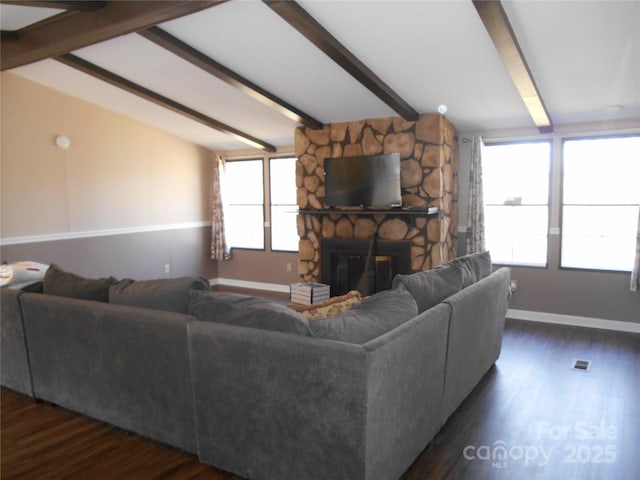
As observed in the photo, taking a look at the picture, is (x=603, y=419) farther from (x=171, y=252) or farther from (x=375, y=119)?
(x=171, y=252)

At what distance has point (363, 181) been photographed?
5.21 m

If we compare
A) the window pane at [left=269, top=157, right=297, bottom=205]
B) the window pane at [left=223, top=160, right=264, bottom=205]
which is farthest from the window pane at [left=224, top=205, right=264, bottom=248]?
the window pane at [left=269, top=157, right=297, bottom=205]

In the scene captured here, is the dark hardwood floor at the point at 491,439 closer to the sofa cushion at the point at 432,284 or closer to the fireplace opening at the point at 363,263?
the sofa cushion at the point at 432,284

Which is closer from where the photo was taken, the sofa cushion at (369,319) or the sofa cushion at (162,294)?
the sofa cushion at (369,319)

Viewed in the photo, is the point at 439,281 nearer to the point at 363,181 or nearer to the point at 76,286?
the point at 76,286

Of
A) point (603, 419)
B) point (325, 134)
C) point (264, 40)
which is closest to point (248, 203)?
point (325, 134)

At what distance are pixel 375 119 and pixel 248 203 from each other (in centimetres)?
276

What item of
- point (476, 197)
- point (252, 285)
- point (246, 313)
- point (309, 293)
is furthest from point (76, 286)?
point (252, 285)

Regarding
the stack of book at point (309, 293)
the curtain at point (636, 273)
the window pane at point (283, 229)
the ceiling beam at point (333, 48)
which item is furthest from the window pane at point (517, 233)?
the window pane at point (283, 229)

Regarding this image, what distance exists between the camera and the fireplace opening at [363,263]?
210 inches

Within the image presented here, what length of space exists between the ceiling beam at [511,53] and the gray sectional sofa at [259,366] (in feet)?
5.13

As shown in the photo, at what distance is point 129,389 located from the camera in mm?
2541

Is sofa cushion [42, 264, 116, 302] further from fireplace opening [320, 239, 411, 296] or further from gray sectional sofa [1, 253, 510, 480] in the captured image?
fireplace opening [320, 239, 411, 296]

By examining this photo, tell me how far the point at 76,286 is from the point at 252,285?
14.3ft
